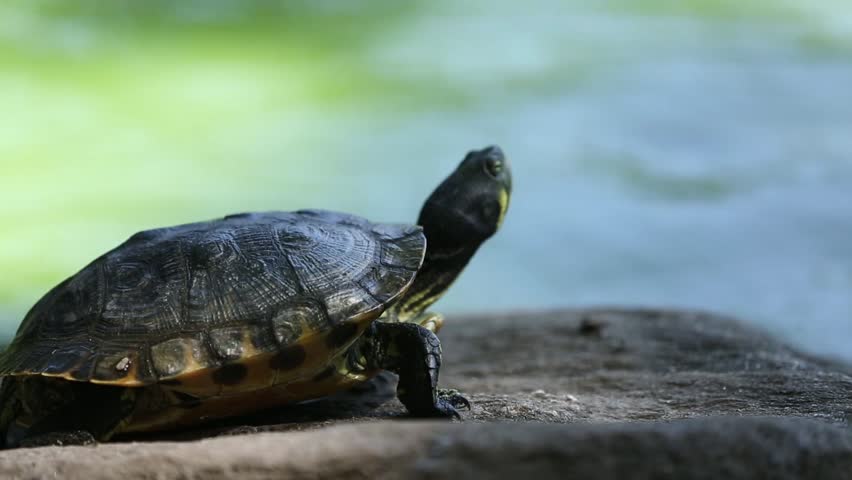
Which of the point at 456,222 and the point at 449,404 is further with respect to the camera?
the point at 456,222

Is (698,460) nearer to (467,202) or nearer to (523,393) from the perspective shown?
(523,393)

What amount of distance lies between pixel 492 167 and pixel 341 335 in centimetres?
126

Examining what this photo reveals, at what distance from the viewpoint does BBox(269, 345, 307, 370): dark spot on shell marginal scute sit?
9.27 ft

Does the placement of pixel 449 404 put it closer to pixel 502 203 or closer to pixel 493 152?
pixel 502 203

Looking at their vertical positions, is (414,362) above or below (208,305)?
below

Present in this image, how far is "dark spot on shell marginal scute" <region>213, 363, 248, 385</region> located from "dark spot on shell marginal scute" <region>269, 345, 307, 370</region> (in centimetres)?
10

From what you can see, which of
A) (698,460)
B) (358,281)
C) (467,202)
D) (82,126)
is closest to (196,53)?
(82,126)

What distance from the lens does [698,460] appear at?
5.95 feet

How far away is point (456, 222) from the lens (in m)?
3.68

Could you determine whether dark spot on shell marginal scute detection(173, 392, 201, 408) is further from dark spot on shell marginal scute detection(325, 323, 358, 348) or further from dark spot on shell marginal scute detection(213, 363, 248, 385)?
dark spot on shell marginal scute detection(325, 323, 358, 348)

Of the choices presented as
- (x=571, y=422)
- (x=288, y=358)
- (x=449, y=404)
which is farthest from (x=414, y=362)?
(x=571, y=422)

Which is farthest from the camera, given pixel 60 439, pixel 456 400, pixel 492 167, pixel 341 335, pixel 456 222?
pixel 492 167

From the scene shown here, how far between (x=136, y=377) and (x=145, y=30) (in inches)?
296

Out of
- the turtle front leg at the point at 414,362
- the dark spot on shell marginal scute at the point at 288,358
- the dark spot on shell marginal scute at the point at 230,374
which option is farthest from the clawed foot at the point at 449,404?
the dark spot on shell marginal scute at the point at 230,374
